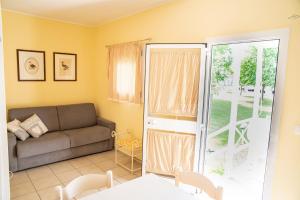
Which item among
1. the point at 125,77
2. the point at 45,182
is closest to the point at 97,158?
the point at 45,182

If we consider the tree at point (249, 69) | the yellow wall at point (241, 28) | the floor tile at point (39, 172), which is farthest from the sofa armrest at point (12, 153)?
the tree at point (249, 69)

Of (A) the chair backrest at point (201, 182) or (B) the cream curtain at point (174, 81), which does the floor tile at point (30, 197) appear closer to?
(B) the cream curtain at point (174, 81)

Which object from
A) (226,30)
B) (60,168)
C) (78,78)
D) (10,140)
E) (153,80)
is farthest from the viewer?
(78,78)

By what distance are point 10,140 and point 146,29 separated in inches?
105

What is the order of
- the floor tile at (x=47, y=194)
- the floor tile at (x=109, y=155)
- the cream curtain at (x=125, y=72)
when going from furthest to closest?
1. the floor tile at (x=109, y=155)
2. the cream curtain at (x=125, y=72)
3. the floor tile at (x=47, y=194)

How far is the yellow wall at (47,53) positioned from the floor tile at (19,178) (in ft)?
4.14

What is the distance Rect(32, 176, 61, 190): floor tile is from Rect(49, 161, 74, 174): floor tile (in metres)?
0.22

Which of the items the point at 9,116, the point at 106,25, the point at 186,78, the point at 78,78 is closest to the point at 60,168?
the point at 9,116

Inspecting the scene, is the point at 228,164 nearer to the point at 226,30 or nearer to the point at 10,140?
the point at 226,30

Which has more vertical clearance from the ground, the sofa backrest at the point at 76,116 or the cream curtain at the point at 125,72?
the cream curtain at the point at 125,72

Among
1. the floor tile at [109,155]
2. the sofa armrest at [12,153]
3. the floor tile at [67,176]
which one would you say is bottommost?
the floor tile at [67,176]

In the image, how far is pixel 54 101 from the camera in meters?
4.19

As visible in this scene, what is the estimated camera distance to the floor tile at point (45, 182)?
9.14 ft

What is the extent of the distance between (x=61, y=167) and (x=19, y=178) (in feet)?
1.92
